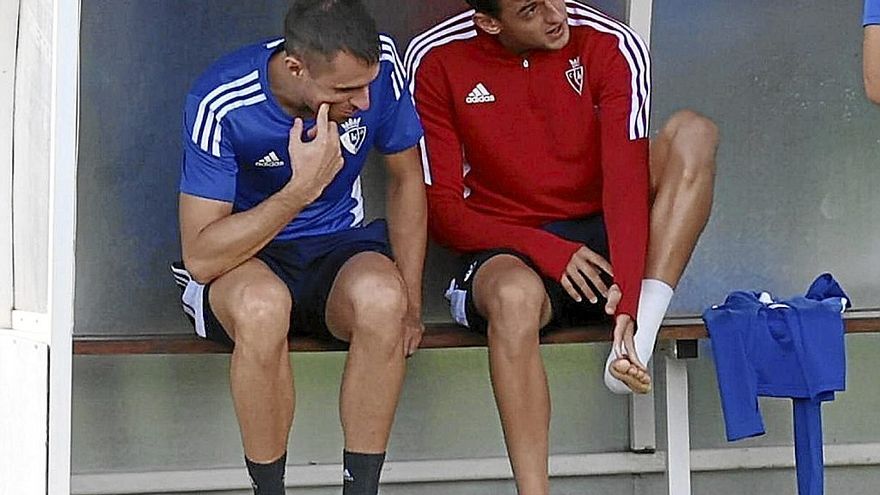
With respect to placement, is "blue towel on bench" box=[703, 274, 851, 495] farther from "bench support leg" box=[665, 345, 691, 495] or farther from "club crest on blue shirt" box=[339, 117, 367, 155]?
"club crest on blue shirt" box=[339, 117, 367, 155]

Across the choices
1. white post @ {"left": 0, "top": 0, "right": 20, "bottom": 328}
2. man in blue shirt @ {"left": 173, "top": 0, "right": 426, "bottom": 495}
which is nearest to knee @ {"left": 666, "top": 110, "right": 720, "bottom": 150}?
man in blue shirt @ {"left": 173, "top": 0, "right": 426, "bottom": 495}

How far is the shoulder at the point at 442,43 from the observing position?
3514mm

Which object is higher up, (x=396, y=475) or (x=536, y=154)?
(x=536, y=154)

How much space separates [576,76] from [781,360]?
79 centimetres

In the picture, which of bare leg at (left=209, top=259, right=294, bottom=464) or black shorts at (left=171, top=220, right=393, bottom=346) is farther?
black shorts at (left=171, top=220, right=393, bottom=346)

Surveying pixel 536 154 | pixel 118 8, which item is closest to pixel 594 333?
pixel 536 154

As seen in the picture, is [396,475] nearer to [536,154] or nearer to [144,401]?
[144,401]

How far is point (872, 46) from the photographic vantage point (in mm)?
2498

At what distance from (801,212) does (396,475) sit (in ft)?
4.20

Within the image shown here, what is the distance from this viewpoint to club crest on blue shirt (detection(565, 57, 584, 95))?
137 inches

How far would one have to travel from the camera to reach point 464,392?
12.7ft

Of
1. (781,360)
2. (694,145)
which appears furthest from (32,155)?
(781,360)

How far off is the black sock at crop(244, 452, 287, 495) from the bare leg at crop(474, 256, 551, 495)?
48cm

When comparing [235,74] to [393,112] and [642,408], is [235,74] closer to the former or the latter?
[393,112]
